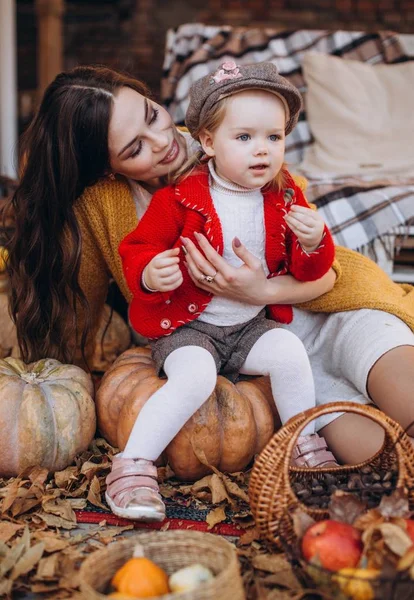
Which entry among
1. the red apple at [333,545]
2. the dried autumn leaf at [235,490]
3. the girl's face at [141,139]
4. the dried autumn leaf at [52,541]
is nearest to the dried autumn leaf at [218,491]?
the dried autumn leaf at [235,490]

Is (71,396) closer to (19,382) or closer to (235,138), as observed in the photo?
(19,382)

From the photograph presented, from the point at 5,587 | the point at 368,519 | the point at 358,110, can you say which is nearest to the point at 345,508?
the point at 368,519

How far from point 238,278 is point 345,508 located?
28.5 inches

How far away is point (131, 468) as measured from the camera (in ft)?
5.86

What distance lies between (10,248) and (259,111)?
3.15 feet

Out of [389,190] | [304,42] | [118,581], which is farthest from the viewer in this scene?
[304,42]

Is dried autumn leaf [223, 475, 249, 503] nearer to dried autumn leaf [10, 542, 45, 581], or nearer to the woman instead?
the woman

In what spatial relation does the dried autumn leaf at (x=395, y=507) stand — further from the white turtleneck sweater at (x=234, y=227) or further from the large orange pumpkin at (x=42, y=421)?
the large orange pumpkin at (x=42, y=421)

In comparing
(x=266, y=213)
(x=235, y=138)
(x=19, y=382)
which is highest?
(x=235, y=138)

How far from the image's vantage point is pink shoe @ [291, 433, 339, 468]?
6.14 ft

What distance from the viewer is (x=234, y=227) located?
6.56 feet

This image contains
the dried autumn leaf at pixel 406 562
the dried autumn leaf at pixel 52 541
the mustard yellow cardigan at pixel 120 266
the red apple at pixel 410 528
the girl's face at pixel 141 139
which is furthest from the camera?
the mustard yellow cardigan at pixel 120 266

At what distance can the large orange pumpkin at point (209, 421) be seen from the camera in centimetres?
194

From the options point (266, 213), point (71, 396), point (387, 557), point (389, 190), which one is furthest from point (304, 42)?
point (387, 557)
